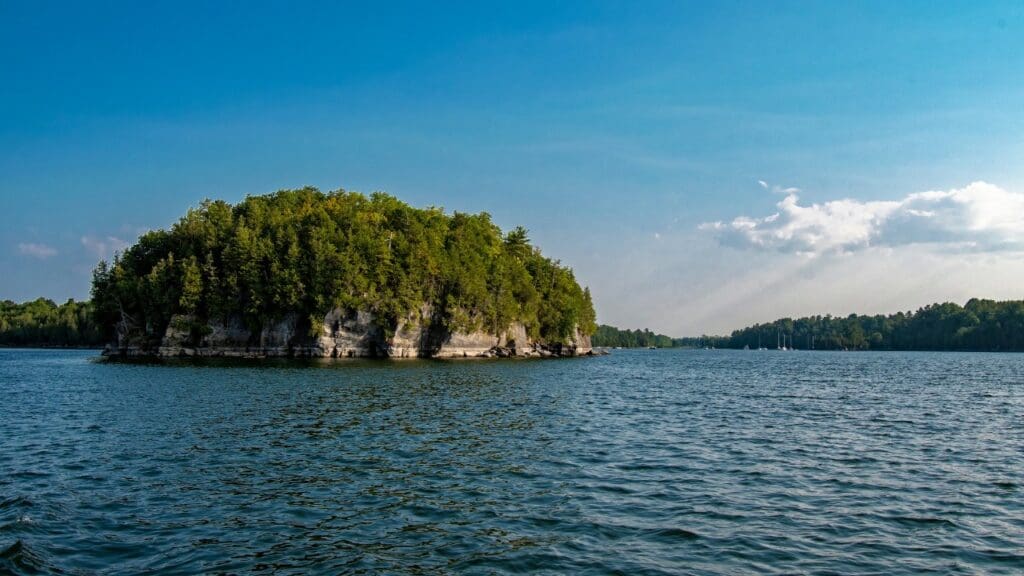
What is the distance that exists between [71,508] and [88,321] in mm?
202295

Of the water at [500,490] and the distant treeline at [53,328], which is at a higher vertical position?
the distant treeline at [53,328]

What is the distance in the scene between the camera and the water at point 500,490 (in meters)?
11.0

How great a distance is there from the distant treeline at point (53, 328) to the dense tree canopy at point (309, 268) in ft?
306

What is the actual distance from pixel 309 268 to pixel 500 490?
88.7m

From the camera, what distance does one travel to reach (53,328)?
7274 inches

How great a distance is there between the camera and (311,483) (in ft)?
51.9

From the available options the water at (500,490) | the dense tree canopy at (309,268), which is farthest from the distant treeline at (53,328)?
the water at (500,490)

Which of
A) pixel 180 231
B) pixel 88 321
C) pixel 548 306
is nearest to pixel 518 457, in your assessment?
pixel 180 231

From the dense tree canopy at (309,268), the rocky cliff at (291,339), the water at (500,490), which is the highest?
the dense tree canopy at (309,268)

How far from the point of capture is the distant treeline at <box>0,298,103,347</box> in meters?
183

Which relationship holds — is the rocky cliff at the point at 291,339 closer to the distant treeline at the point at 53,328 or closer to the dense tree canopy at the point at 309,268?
the dense tree canopy at the point at 309,268

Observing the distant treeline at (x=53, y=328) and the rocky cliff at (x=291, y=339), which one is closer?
the rocky cliff at (x=291, y=339)

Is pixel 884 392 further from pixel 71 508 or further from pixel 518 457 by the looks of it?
pixel 71 508

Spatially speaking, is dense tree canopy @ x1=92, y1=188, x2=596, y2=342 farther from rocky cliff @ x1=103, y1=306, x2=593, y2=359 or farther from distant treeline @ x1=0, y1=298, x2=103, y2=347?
distant treeline @ x1=0, y1=298, x2=103, y2=347
